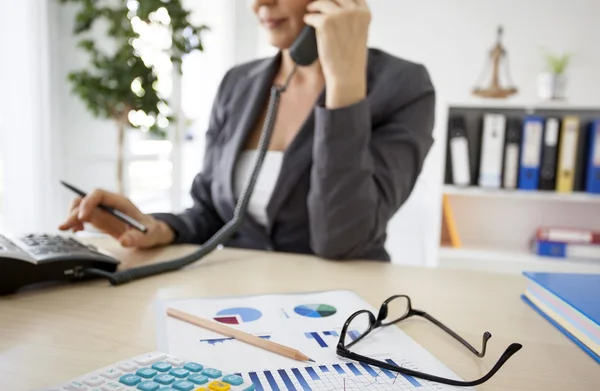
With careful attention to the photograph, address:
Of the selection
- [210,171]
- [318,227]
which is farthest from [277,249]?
[210,171]

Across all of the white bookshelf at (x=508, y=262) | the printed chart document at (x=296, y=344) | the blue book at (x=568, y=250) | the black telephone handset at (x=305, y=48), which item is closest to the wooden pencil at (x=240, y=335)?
the printed chart document at (x=296, y=344)

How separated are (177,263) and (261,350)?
0.33 meters

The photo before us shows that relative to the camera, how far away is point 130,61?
168 centimetres

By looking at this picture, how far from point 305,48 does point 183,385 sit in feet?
2.31

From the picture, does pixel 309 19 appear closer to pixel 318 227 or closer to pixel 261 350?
pixel 318 227

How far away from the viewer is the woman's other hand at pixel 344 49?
2.61 ft

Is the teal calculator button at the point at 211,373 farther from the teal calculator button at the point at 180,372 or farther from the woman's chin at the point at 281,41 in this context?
the woman's chin at the point at 281,41

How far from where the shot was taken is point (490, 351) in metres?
0.45

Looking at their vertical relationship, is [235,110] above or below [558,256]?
above

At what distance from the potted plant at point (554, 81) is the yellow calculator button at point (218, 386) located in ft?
6.87

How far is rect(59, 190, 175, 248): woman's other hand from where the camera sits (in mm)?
793

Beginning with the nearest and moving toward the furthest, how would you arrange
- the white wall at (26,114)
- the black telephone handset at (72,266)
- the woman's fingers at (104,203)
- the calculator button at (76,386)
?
the calculator button at (76,386)
the black telephone handset at (72,266)
the woman's fingers at (104,203)
the white wall at (26,114)

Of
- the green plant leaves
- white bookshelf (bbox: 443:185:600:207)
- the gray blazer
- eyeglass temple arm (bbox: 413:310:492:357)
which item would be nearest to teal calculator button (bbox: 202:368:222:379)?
eyeglass temple arm (bbox: 413:310:492:357)

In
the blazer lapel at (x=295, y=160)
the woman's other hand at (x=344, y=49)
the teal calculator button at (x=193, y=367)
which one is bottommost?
the teal calculator button at (x=193, y=367)
